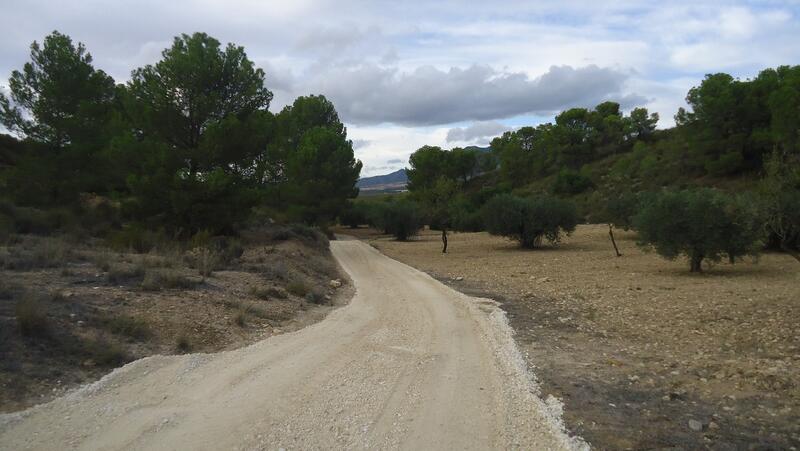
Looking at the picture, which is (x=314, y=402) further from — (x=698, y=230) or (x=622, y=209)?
(x=622, y=209)

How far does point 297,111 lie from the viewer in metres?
55.6

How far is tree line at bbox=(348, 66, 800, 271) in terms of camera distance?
738 inches

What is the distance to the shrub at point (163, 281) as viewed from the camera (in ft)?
35.8

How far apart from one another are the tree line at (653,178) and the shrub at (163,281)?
11.5 meters

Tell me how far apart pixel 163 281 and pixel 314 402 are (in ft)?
20.9

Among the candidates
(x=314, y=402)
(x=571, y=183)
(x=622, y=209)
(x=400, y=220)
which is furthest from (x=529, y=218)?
(x=571, y=183)

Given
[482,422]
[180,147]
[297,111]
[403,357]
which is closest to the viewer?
[482,422]

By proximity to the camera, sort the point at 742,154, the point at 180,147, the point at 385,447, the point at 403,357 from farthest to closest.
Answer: the point at 742,154 < the point at 180,147 < the point at 403,357 < the point at 385,447

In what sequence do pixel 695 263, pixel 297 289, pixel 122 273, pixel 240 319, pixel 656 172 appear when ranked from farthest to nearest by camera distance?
pixel 656 172
pixel 695 263
pixel 297 289
pixel 122 273
pixel 240 319

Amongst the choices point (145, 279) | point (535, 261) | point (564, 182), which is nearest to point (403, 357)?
point (145, 279)

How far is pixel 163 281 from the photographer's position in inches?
448

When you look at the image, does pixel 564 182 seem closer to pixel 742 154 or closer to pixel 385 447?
pixel 742 154

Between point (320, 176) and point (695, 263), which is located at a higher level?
point (320, 176)

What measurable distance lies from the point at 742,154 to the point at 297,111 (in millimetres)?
39797
